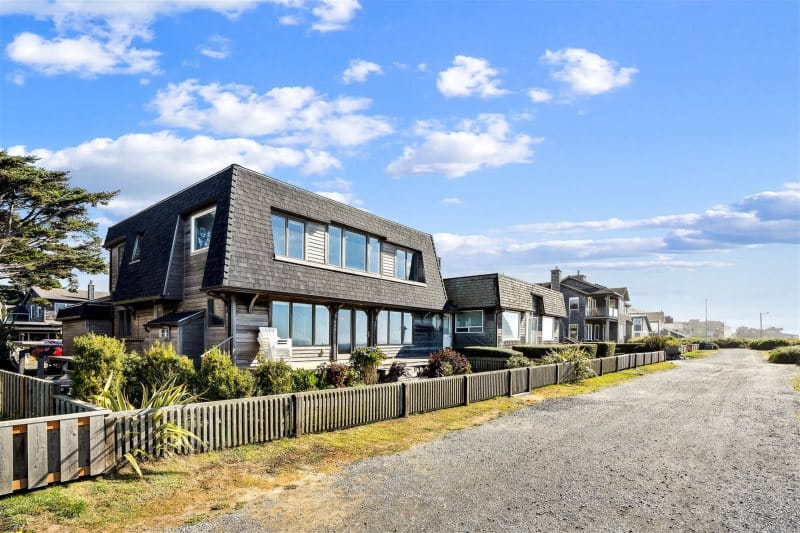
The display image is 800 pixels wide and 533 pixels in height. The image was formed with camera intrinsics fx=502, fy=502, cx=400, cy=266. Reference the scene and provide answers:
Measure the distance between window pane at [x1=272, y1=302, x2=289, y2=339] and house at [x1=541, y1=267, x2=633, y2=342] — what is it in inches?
1637

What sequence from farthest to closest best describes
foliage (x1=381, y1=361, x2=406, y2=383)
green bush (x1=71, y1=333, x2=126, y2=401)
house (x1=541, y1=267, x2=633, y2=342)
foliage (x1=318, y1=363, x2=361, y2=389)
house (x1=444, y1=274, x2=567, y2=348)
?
1. house (x1=541, y1=267, x2=633, y2=342)
2. house (x1=444, y1=274, x2=567, y2=348)
3. foliage (x1=381, y1=361, x2=406, y2=383)
4. foliage (x1=318, y1=363, x2=361, y2=389)
5. green bush (x1=71, y1=333, x2=126, y2=401)

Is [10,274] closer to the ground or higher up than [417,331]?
higher up

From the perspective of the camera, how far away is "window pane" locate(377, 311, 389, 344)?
80.4ft

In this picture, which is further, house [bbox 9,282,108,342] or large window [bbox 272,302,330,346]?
house [bbox 9,282,108,342]

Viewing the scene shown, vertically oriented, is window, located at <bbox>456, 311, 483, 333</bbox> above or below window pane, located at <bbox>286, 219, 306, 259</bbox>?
below

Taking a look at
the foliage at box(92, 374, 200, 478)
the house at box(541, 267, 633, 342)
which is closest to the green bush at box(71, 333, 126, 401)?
the foliage at box(92, 374, 200, 478)

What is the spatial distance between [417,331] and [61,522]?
71.8 ft

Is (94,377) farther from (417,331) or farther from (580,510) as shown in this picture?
(417,331)

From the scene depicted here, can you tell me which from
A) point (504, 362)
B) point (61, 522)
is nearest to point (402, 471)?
point (61, 522)

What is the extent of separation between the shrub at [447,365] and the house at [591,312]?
121ft

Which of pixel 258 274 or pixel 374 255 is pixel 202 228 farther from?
pixel 374 255

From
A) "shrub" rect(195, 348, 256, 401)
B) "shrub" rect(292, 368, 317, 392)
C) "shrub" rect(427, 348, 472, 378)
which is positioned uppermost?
"shrub" rect(195, 348, 256, 401)

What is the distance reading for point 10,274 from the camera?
30281mm

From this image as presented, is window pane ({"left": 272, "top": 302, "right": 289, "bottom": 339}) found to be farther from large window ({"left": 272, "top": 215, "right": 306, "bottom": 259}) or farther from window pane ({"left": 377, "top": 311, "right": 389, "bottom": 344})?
window pane ({"left": 377, "top": 311, "right": 389, "bottom": 344})
